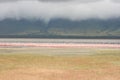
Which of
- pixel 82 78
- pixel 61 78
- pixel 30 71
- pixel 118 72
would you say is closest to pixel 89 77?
pixel 82 78

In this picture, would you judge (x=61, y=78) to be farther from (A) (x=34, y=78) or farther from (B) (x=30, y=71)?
(B) (x=30, y=71)

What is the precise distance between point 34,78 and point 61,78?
3.90 metres

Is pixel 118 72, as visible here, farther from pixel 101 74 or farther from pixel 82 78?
pixel 82 78

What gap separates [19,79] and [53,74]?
6824mm

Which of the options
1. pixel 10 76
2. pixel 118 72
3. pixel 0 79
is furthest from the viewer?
pixel 118 72

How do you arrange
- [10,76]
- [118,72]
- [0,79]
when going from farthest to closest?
[118,72]
[10,76]
[0,79]

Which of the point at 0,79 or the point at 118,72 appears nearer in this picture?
the point at 0,79

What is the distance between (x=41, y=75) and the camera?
48125 mm

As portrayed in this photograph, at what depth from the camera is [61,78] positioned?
45094 millimetres

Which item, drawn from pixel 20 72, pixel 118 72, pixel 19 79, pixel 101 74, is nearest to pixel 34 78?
pixel 19 79

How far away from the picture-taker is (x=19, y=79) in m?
44.2

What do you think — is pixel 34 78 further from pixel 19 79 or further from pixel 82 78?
pixel 82 78

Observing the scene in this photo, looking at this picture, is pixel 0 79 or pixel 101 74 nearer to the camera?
Answer: pixel 0 79

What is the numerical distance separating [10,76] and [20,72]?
4153 mm
